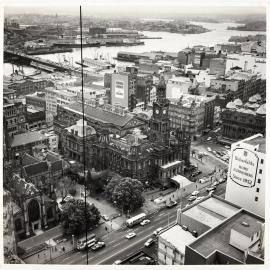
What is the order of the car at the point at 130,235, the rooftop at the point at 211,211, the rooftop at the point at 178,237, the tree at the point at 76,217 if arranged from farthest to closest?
1. the car at the point at 130,235
2. the tree at the point at 76,217
3. the rooftop at the point at 211,211
4. the rooftop at the point at 178,237

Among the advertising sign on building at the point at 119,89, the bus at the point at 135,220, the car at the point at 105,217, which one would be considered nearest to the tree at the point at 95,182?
the car at the point at 105,217

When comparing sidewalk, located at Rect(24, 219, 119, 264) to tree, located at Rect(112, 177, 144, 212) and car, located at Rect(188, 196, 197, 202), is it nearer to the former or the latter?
tree, located at Rect(112, 177, 144, 212)

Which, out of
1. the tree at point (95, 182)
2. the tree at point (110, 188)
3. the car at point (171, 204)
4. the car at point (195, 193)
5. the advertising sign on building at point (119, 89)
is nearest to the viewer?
the car at point (171, 204)

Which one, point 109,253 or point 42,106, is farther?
point 42,106

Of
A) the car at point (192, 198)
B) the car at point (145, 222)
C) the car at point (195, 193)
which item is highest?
the car at point (195, 193)

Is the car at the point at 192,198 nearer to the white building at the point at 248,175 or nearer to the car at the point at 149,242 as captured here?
the white building at the point at 248,175

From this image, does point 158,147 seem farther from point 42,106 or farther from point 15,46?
point 42,106

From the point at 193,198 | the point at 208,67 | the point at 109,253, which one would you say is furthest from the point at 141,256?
the point at 208,67
